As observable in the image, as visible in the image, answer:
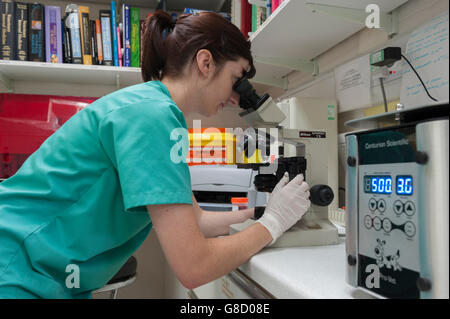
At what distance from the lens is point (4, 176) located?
184 cm

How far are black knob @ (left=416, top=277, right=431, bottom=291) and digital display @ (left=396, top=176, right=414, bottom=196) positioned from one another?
0.10 m

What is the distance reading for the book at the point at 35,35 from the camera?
6.06 ft

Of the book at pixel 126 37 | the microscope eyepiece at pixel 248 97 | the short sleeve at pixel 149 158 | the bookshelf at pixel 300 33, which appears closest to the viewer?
the short sleeve at pixel 149 158

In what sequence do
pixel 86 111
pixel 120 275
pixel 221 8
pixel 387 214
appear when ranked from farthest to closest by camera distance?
pixel 221 8 → pixel 120 275 → pixel 86 111 → pixel 387 214

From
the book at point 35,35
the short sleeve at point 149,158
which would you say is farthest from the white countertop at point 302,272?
the book at point 35,35

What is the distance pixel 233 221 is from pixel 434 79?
2.42 ft

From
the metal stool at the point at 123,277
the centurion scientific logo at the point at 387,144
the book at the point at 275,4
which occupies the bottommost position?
the metal stool at the point at 123,277

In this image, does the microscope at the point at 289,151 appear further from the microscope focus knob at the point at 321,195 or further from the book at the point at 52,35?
the book at the point at 52,35

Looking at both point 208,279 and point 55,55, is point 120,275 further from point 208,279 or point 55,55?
point 55,55

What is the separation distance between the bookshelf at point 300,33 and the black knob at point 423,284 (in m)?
0.92

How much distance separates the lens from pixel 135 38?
6.52 feet

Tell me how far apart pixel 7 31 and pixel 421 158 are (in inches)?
81.5

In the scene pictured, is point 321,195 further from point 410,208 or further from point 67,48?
point 67,48
